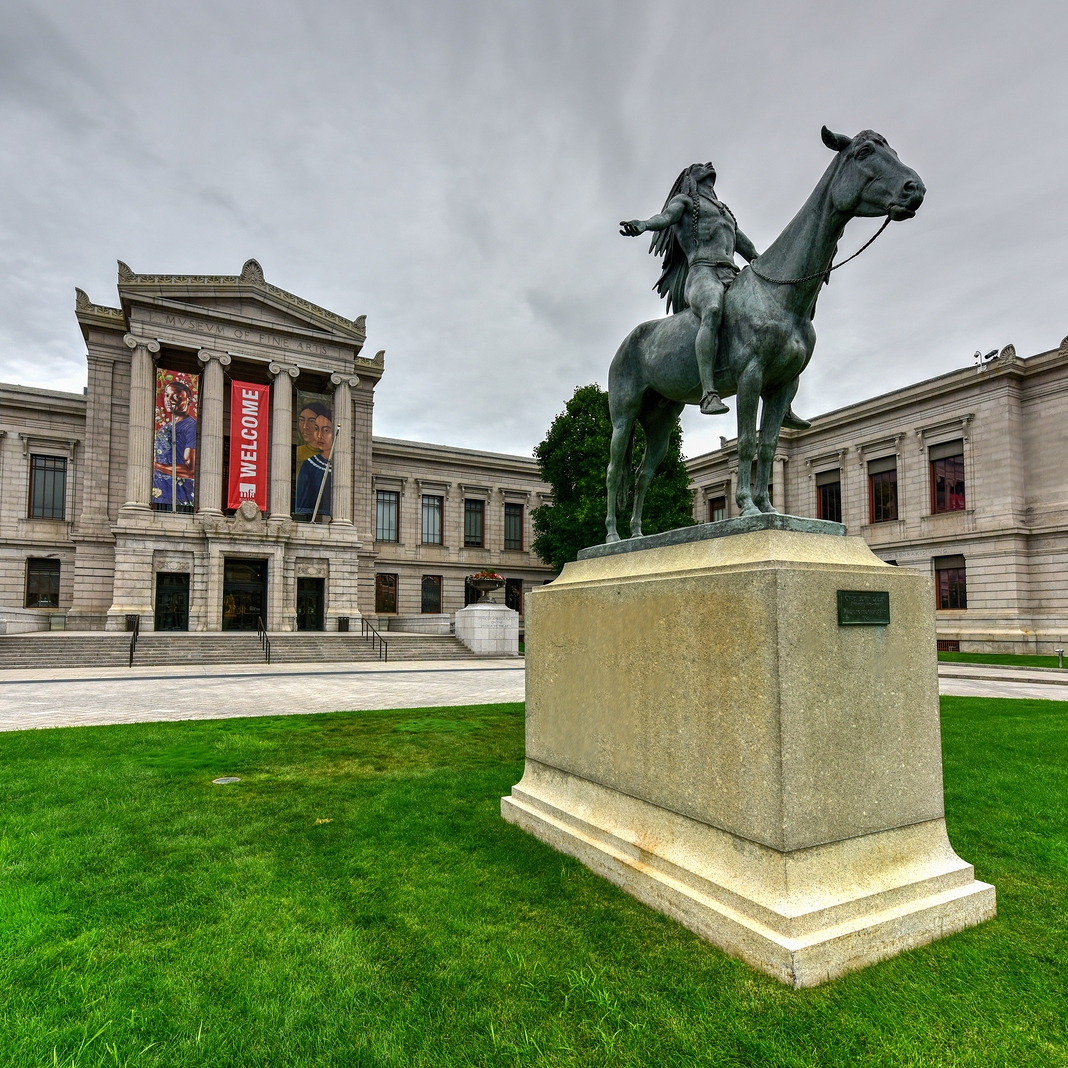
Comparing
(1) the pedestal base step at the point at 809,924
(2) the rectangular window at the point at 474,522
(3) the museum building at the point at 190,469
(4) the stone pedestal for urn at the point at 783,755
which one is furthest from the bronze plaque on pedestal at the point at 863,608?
(2) the rectangular window at the point at 474,522

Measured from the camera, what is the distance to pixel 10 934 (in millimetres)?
3174

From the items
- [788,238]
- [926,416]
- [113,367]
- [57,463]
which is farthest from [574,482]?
[788,238]

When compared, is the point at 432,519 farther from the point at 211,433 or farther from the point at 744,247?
the point at 744,247

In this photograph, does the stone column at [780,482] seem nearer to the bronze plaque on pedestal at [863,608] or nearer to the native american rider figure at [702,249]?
the native american rider figure at [702,249]

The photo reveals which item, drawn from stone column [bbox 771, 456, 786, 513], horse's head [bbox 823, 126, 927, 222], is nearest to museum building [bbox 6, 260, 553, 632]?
stone column [bbox 771, 456, 786, 513]

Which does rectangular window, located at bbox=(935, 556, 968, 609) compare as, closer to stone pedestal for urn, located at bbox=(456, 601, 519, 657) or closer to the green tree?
the green tree

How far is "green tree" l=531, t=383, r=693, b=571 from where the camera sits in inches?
1219

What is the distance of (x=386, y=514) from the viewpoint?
44281mm

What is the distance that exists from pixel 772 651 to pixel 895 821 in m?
1.23

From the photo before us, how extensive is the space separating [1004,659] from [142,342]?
3998 centimetres

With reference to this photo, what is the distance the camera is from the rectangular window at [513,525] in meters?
48.2

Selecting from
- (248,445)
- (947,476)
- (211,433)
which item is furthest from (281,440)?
(947,476)

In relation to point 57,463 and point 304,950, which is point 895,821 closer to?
point 304,950

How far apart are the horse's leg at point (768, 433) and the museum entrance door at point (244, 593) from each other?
32000mm
